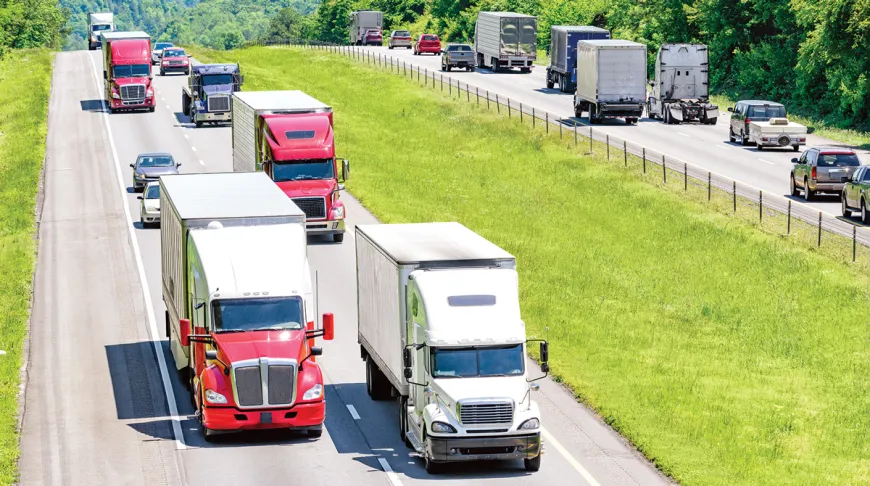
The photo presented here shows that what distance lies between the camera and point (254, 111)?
44.1m

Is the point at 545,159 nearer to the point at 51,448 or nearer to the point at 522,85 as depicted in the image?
the point at 522,85

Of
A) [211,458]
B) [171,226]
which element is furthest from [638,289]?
[211,458]

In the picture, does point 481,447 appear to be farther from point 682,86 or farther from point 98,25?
point 98,25

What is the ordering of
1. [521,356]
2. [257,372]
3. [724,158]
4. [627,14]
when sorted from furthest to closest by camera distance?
[627,14] < [724,158] < [257,372] < [521,356]

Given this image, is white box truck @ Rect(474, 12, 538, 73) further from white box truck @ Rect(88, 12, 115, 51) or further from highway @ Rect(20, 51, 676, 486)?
highway @ Rect(20, 51, 676, 486)

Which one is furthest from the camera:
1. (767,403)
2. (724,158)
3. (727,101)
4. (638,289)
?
(727,101)

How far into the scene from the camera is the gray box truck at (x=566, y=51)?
84312mm

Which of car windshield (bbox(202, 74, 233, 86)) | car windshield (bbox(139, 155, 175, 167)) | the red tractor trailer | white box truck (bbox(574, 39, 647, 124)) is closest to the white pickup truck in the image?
white box truck (bbox(574, 39, 647, 124))

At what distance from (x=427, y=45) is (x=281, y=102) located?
72266 millimetres

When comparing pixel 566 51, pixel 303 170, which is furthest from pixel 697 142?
pixel 303 170

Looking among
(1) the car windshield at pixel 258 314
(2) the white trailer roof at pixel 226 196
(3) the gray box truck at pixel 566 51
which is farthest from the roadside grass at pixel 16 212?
(3) the gray box truck at pixel 566 51

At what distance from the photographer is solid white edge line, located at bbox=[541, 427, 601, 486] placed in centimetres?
2370

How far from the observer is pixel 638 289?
1544 inches

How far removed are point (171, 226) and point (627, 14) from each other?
78480mm
